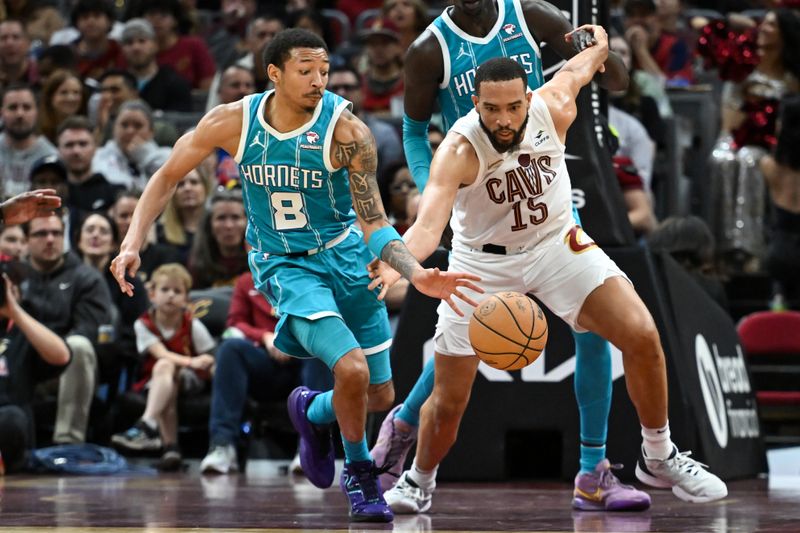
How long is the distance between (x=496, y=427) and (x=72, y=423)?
3.32 metres

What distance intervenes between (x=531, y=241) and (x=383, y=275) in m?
0.84

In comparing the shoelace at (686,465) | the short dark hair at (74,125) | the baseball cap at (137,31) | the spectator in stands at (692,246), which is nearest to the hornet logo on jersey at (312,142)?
the shoelace at (686,465)

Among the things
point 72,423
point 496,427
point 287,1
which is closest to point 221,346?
point 72,423

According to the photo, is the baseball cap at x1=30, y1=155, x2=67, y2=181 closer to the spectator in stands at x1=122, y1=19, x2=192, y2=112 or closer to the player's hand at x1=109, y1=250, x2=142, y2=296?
the spectator in stands at x1=122, y1=19, x2=192, y2=112

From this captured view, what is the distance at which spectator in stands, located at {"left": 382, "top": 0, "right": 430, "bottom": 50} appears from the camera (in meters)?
12.6

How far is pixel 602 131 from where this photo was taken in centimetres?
777

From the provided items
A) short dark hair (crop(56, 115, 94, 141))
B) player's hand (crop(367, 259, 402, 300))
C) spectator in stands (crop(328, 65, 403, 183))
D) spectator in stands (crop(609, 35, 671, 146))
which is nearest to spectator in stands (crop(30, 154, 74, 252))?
short dark hair (crop(56, 115, 94, 141))

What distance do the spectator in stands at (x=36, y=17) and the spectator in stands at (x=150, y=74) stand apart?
7.52ft

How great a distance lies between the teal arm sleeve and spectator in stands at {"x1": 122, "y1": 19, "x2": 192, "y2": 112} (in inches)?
267

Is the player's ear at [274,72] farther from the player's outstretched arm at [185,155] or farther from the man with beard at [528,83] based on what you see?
the man with beard at [528,83]

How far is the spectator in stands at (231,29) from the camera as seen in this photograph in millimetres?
15211

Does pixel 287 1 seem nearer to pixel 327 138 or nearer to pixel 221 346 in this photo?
pixel 221 346

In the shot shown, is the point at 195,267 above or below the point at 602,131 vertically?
below

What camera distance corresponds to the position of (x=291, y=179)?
6297 mm
